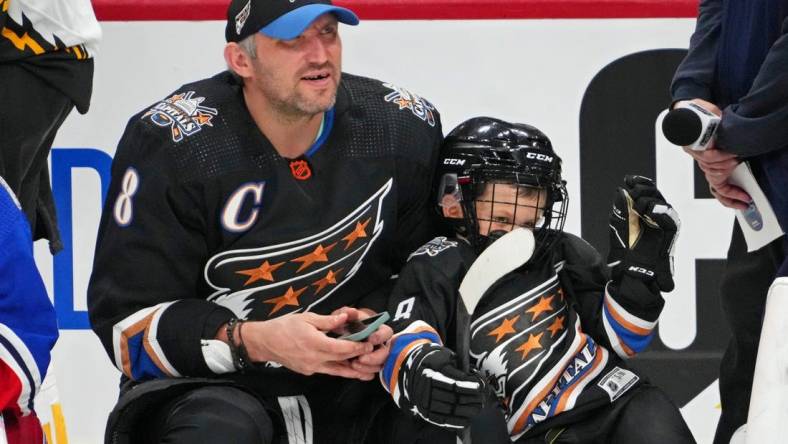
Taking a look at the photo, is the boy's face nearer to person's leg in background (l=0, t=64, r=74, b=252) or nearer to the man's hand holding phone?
the man's hand holding phone

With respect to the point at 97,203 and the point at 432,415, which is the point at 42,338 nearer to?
the point at 432,415

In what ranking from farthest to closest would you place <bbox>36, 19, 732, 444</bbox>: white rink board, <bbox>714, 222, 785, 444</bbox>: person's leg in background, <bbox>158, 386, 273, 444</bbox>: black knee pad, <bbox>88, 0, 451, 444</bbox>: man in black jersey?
<bbox>36, 19, 732, 444</bbox>: white rink board < <bbox>714, 222, 785, 444</bbox>: person's leg in background < <bbox>88, 0, 451, 444</bbox>: man in black jersey < <bbox>158, 386, 273, 444</bbox>: black knee pad

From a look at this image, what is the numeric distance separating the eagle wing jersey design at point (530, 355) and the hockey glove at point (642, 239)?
0.14 meters

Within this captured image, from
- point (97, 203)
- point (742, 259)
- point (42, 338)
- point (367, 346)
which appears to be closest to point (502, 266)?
point (367, 346)

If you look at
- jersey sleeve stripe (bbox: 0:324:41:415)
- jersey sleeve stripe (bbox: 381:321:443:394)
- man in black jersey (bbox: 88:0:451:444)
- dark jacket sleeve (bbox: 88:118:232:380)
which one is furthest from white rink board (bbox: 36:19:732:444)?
jersey sleeve stripe (bbox: 0:324:41:415)

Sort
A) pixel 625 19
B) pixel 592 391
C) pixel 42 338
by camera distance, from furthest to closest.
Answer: pixel 625 19 → pixel 592 391 → pixel 42 338

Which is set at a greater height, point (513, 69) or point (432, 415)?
point (513, 69)

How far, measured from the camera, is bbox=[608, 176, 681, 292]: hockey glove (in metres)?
2.18

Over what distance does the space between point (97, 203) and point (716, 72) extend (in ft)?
4.61

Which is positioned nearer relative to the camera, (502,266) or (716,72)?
(502,266)

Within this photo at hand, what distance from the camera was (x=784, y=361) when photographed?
188 cm

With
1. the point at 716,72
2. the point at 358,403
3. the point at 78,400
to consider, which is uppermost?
the point at 716,72

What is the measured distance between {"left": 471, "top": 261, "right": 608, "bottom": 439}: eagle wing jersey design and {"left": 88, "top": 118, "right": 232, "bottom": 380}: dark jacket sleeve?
1.39 feet

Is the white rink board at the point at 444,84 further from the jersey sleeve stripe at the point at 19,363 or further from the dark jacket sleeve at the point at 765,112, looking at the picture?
the jersey sleeve stripe at the point at 19,363
